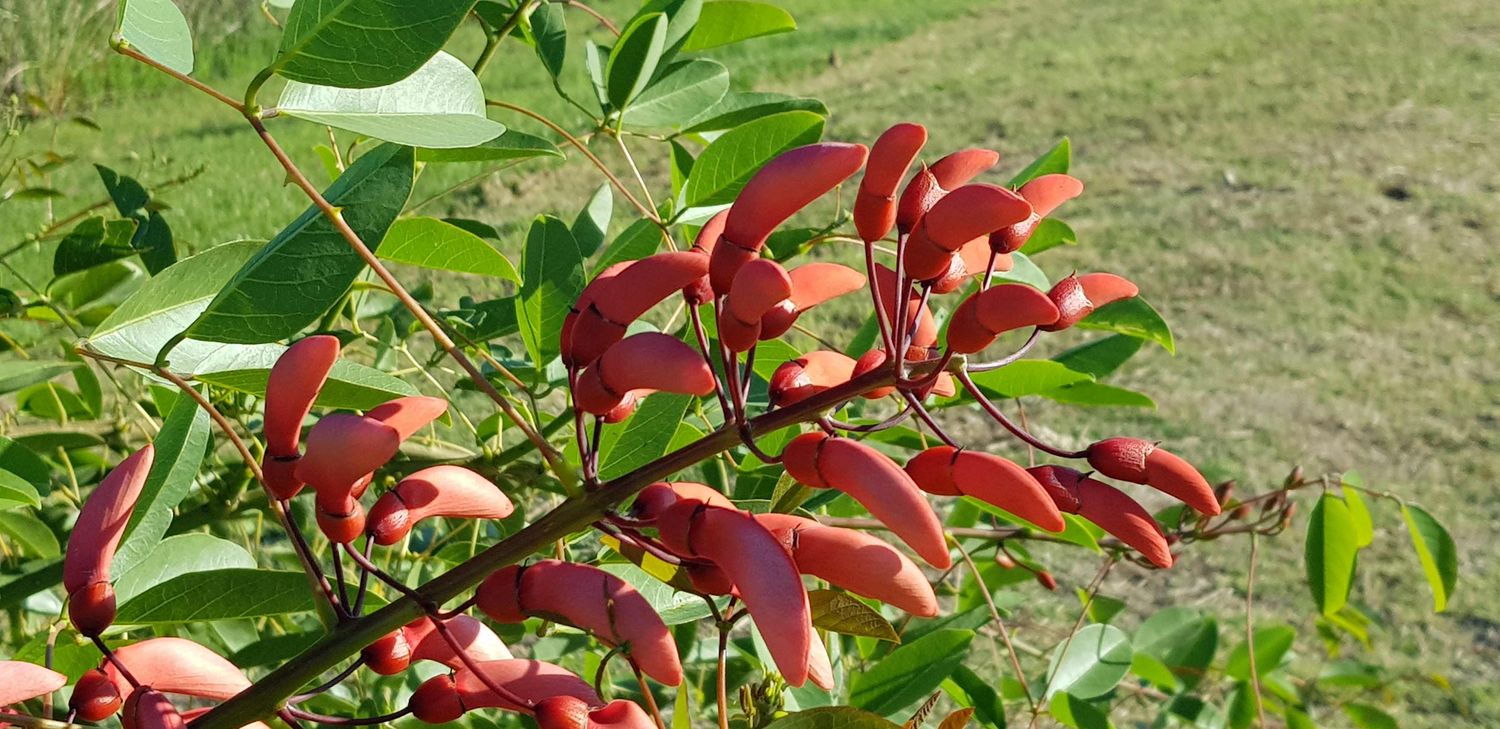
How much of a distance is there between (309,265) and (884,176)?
0.22 m

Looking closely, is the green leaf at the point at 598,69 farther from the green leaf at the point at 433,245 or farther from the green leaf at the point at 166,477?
the green leaf at the point at 166,477

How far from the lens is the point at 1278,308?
344 cm

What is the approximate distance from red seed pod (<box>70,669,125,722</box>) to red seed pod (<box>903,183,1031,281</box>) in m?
0.31

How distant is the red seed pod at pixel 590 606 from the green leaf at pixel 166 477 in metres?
0.22

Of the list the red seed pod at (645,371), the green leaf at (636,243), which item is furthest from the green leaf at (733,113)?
the red seed pod at (645,371)

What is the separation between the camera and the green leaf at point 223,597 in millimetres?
626

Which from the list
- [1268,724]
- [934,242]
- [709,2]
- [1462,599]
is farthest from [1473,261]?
[934,242]

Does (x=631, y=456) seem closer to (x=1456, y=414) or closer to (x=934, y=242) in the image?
(x=934, y=242)

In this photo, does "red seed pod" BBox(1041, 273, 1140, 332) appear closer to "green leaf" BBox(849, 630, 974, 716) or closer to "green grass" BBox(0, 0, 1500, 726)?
"green leaf" BBox(849, 630, 974, 716)

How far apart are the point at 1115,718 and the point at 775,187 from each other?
1.74 meters

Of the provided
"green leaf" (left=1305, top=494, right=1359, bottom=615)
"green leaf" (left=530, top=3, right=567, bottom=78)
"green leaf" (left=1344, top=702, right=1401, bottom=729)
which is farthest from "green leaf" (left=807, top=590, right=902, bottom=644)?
"green leaf" (left=1344, top=702, right=1401, bottom=729)

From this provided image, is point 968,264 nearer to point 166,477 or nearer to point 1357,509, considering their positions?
point 166,477

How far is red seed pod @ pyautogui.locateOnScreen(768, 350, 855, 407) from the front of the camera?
1.62 ft

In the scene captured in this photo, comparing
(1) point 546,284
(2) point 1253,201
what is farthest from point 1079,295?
(2) point 1253,201
